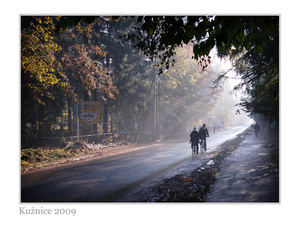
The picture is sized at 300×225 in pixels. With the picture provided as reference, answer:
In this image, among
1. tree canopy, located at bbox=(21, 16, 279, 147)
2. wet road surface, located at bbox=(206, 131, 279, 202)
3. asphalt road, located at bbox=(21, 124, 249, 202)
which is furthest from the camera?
asphalt road, located at bbox=(21, 124, 249, 202)

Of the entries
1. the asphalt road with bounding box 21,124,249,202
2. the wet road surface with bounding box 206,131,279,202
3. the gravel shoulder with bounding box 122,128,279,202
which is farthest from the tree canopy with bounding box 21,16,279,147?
the asphalt road with bounding box 21,124,249,202

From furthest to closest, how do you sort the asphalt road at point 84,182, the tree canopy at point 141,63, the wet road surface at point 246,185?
the asphalt road at point 84,182 < the wet road surface at point 246,185 < the tree canopy at point 141,63

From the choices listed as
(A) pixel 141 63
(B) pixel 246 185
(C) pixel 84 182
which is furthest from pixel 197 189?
(A) pixel 141 63

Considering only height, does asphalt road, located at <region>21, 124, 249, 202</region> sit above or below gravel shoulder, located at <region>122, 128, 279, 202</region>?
below

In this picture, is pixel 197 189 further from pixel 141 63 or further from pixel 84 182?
pixel 141 63

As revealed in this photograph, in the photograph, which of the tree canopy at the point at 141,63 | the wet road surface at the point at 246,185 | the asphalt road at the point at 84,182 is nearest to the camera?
the tree canopy at the point at 141,63

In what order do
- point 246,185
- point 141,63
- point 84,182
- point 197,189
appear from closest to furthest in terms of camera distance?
point 197,189
point 246,185
point 84,182
point 141,63

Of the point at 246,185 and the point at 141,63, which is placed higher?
the point at 141,63

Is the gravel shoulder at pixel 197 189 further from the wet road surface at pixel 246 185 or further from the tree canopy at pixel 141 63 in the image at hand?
the tree canopy at pixel 141 63

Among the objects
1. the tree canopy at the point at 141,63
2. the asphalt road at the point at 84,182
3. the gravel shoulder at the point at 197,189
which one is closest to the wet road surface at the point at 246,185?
the gravel shoulder at the point at 197,189

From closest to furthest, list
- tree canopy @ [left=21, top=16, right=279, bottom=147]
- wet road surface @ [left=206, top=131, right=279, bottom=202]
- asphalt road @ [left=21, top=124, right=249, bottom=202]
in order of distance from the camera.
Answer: tree canopy @ [left=21, top=16, right=279, bottom=147] < wet road surface @ [left=206, top=131, right=279, bottom=202] < asphalt road @ [left=21, top=124, right=249, bottom=202]

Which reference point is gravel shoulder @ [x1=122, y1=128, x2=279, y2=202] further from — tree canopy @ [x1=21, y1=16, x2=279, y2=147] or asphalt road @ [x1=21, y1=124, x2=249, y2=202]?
tree canopy @ [x1=21, y1=16, x2=279, y2=147]

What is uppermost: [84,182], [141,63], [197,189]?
[141,63]
